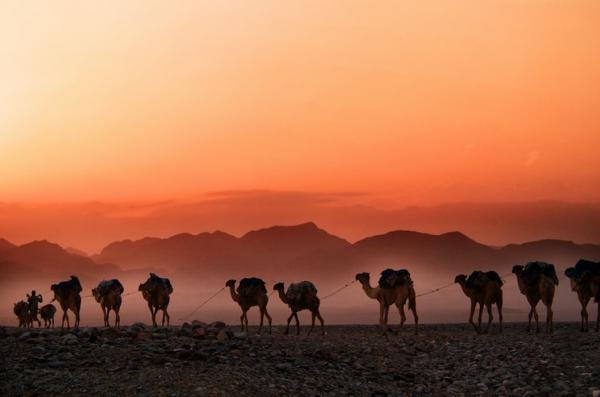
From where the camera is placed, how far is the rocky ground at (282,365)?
21.5 meters

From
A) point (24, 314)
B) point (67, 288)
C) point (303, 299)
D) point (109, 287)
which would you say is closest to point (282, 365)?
point (303, 299)

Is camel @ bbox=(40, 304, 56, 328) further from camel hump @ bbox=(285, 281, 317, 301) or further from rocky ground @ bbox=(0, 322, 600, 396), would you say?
rocky ground @ bbox=(0, 322, 600, 396)

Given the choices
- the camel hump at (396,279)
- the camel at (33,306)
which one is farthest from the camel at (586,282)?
the camel at (33,306)

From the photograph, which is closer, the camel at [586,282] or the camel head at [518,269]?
the camel at [586,282]

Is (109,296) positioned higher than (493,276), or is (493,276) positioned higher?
(493,276)

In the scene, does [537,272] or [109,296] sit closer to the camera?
[537,272]

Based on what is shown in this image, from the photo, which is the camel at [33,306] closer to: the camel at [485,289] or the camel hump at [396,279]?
the camel hump at [396,279]

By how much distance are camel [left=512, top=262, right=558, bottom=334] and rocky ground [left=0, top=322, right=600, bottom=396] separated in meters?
4.17

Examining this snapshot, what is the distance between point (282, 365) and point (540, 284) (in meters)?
16.2

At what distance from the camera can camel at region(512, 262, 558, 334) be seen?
35500 millimetres

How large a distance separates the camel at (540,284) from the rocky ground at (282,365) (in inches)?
164

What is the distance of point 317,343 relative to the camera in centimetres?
2888

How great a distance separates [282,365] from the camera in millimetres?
24375

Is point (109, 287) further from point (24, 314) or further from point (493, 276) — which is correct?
point (493, 276)
